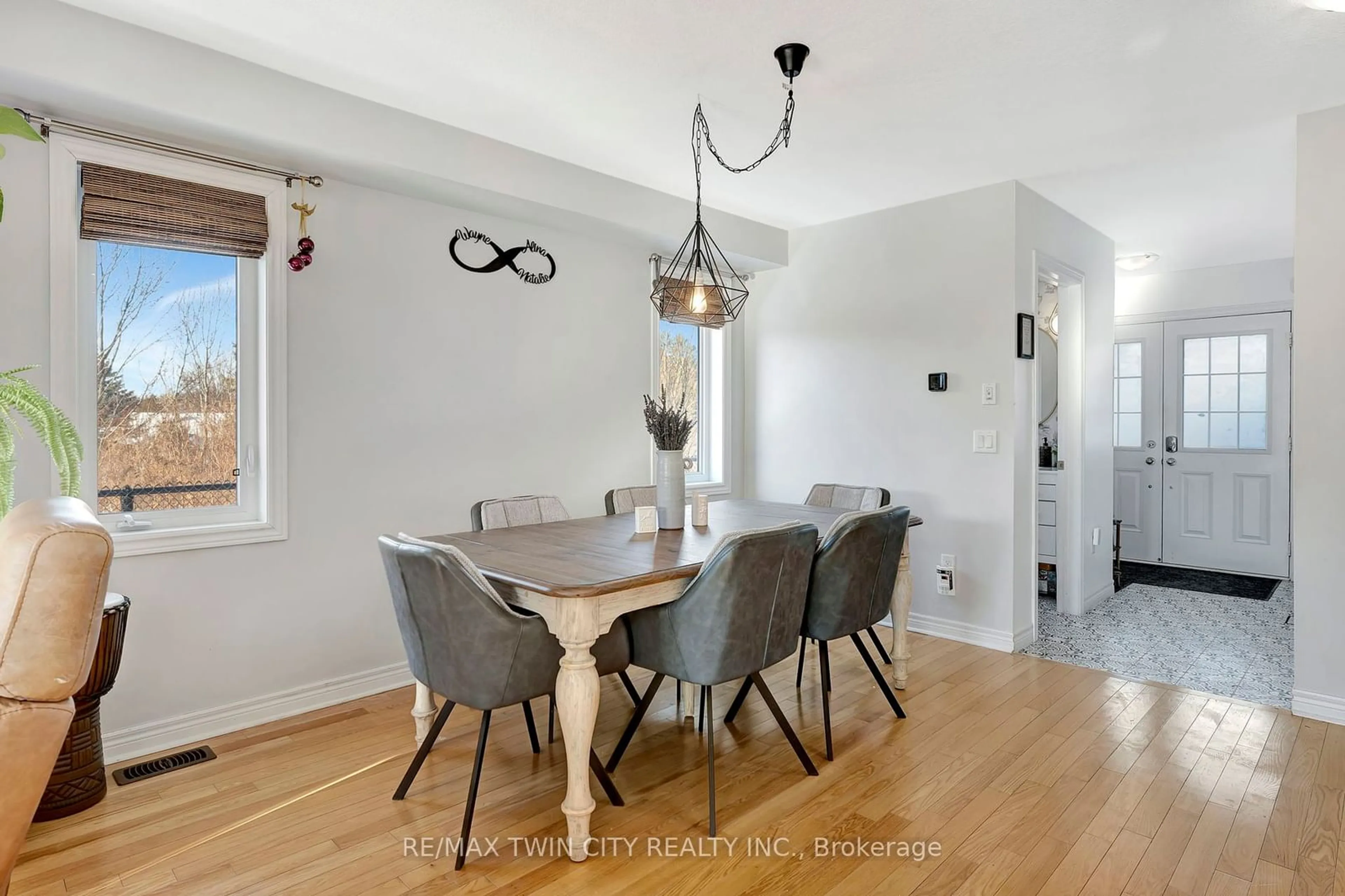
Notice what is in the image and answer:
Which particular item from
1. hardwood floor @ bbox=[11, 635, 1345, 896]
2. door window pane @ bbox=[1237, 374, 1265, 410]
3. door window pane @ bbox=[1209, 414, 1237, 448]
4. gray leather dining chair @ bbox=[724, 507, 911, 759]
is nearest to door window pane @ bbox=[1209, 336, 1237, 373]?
door window pane @ bbox=[1237, 374, 1265, 410]

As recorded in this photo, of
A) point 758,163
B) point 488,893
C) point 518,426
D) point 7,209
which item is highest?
point 758,163

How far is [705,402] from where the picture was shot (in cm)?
508

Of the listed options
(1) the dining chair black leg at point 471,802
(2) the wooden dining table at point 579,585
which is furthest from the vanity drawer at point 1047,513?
(1) the dining chair black leg at point 471,802

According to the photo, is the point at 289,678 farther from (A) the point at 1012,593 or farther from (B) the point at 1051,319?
(B) the point at 1051,319

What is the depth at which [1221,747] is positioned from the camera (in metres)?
2.70

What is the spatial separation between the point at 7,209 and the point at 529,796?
2485 millimetres

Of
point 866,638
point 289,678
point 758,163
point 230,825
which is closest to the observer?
point 230,825

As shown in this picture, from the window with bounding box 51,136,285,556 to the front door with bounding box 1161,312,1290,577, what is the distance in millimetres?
6202

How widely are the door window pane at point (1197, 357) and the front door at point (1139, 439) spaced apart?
17cm

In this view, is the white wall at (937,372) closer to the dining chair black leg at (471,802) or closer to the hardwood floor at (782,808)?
the hardwood floor at (782,808)

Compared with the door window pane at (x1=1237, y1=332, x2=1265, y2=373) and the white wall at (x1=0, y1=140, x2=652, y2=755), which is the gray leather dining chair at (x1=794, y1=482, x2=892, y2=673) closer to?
the white wall at (x1=0, y1=140, x2=652, y2=755)

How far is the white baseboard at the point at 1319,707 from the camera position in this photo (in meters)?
2.91

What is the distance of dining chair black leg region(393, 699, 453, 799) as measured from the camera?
216cm

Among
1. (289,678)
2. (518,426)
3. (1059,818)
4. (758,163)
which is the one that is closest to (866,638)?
(1059,818)
